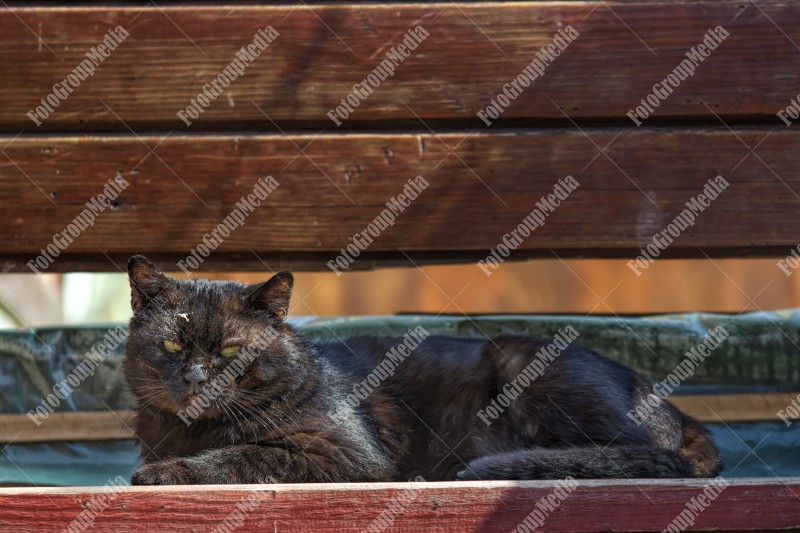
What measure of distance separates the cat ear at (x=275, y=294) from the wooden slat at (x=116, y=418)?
1125 mm

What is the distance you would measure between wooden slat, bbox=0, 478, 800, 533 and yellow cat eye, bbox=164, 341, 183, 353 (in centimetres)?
81

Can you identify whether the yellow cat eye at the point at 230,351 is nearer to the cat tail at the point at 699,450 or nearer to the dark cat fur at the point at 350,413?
the dark cat fur at the point at 350,413

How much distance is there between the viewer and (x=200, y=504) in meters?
2.19

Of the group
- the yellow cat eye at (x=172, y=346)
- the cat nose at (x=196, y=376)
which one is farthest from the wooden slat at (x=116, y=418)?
the cat nose at (x=196, y=376)

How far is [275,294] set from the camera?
10.2 ft

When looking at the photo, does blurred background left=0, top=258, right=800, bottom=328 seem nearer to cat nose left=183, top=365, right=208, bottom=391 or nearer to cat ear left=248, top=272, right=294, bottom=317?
cat ear left=248, top=272, right=294, bottom=317

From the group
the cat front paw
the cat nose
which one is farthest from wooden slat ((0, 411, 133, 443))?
the cat front paw

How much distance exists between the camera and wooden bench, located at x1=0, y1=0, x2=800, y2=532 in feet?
12.6

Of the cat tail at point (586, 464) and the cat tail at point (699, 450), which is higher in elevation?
the cat tail at point (699, 450)

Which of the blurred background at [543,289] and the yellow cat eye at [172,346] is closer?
the yellow cat eye at [172,346]

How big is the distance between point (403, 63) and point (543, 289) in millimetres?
3402

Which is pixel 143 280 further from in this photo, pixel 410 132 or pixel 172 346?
pixel 410 132

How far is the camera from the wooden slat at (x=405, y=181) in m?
3.86

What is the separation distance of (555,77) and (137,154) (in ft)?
5.85
